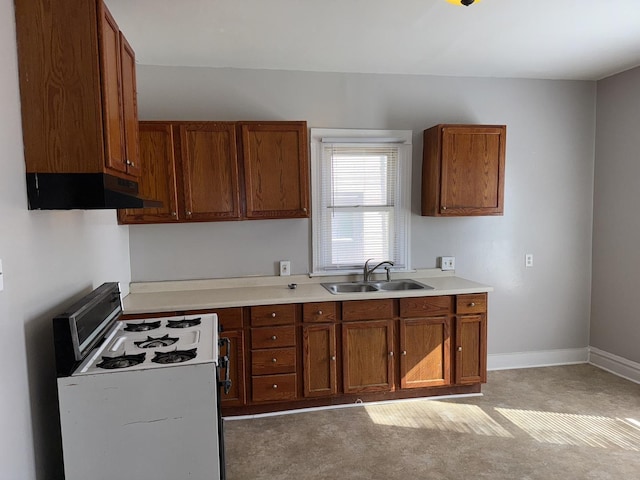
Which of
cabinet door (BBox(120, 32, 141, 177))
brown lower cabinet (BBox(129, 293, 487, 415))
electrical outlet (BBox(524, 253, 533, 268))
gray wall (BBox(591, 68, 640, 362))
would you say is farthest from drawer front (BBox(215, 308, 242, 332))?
gray wall (BBox(591, 68, 640, 362))

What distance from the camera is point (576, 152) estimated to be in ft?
12.1

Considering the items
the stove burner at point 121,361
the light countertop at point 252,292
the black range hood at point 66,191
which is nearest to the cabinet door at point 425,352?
the light countertop at point 252,292

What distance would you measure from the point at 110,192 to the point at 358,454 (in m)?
2.01

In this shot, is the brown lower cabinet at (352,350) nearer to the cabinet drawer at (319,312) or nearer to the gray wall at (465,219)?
the cabinet drawer at (319,312)

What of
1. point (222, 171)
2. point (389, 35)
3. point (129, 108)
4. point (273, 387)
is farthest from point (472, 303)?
point (129, 108)

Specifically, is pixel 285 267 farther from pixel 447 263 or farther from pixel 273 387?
pixel 447 263

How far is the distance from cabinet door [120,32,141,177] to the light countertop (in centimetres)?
102

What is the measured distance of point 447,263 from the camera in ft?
11.7

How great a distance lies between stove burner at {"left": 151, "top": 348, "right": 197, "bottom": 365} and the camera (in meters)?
1.65

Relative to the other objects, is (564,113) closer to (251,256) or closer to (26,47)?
(251,256)

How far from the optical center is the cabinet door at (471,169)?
3.17 m

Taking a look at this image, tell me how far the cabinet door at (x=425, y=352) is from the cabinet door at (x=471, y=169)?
35.6 inches

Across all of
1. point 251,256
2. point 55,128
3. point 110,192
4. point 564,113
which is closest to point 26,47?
point 55,128

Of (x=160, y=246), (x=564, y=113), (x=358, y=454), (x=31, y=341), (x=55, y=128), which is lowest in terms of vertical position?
(x=358, y=454)
